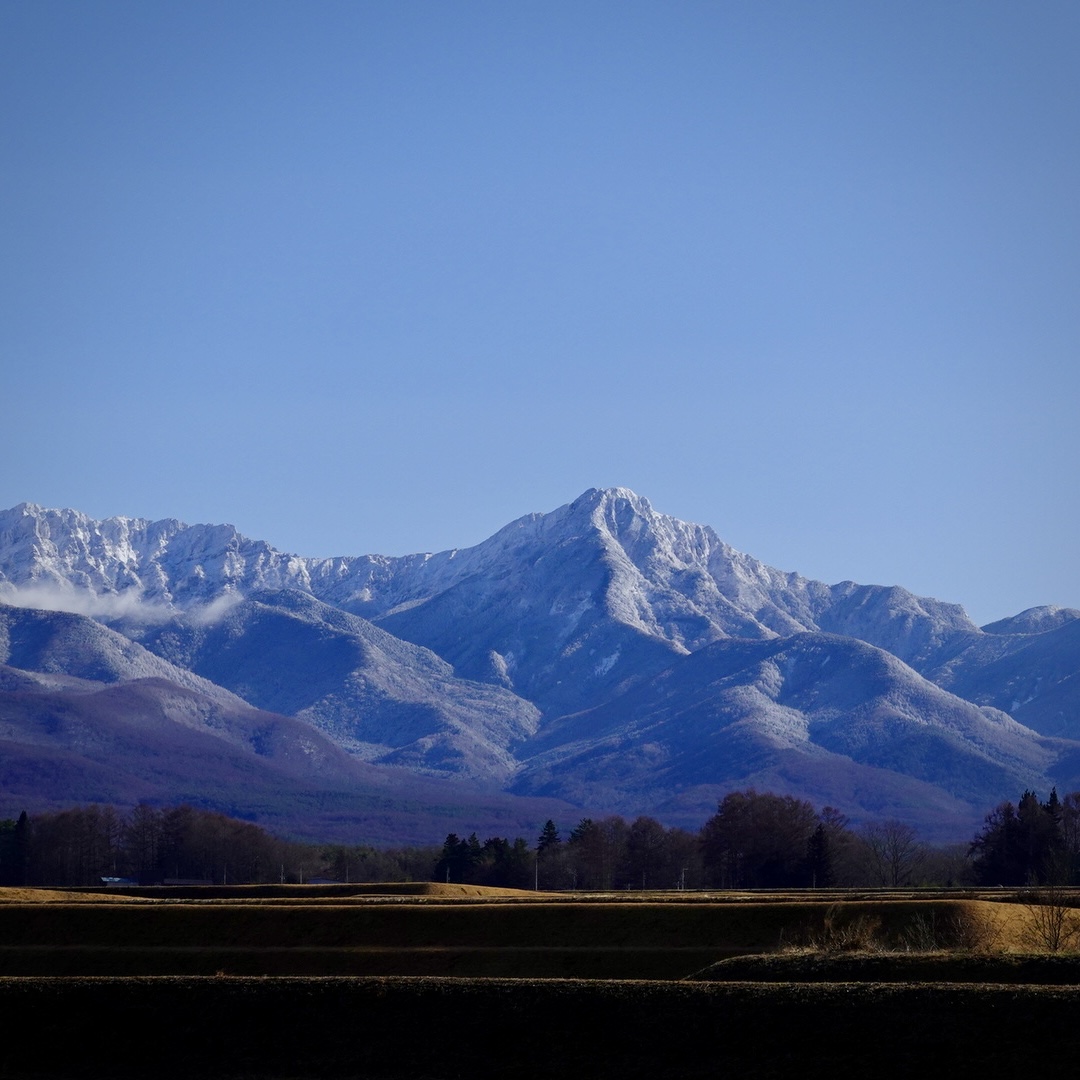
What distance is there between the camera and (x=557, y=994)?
5325cm

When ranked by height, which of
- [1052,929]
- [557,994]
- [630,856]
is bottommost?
[557,994]

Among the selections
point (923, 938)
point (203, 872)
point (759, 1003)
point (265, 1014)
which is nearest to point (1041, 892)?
point (923, 938)

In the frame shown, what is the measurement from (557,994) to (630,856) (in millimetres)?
122446

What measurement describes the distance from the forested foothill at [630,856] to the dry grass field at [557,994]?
73.5m

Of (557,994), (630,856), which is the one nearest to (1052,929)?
(557,994)

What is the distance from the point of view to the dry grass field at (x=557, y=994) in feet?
158

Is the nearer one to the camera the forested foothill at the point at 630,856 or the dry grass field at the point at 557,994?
the dry grass field at the point at 557,994

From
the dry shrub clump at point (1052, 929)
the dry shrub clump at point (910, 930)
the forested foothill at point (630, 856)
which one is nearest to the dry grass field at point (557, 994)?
the dry shrub clump at point (910, 930)

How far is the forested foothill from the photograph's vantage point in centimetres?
14925

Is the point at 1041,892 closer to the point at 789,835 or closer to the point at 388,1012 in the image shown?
the point at 388,1012

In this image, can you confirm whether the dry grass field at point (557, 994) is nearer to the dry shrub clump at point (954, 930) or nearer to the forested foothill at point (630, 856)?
the dry shrub clump at point (954, 930)

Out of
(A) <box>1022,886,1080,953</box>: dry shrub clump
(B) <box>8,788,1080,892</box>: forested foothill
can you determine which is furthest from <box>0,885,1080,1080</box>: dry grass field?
(B) <box>8,788,1080,892</box>: forested foothill

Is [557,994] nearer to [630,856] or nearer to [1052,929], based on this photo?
[1052,929]

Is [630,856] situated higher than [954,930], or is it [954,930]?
[630,856]
